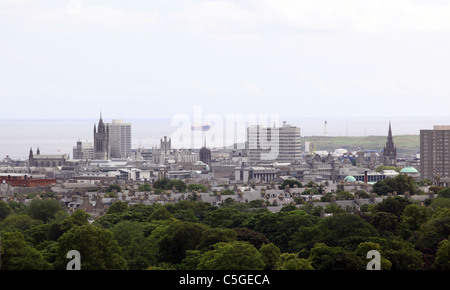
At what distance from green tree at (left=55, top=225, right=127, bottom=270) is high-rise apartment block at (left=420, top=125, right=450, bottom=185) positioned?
9085 cm

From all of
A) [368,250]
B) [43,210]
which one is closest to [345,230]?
[368,250]

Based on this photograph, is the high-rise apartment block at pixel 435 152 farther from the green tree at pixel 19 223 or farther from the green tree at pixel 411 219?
the green tree at pixel 19 223

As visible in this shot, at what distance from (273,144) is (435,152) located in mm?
54852

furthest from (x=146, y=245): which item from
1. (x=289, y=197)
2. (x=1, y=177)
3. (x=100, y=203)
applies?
(x=1, y=177)

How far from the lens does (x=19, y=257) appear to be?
86.9 feet

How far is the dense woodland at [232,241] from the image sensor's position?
26.4 metres

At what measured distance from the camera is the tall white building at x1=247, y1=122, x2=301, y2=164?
165250mm

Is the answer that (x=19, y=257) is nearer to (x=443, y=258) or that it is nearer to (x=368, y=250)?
(x=368, y=250)

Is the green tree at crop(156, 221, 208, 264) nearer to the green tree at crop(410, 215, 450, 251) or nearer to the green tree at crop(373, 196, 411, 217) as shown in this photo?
the green tree at crop(410, 215, 450, 251)

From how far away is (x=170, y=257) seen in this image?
32.0 meters

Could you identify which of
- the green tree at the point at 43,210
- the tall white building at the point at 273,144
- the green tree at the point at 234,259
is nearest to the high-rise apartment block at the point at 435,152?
the tall white building at the point at 273,144

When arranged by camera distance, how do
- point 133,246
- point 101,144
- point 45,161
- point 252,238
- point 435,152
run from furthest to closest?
point 101,144, point 45,161, point 435,152, point 252,238, point 133,246

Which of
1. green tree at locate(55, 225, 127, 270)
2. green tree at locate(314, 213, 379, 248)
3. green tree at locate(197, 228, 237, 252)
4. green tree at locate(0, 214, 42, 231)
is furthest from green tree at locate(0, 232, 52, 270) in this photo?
green tree at locate(0, 214, 42, 231)
